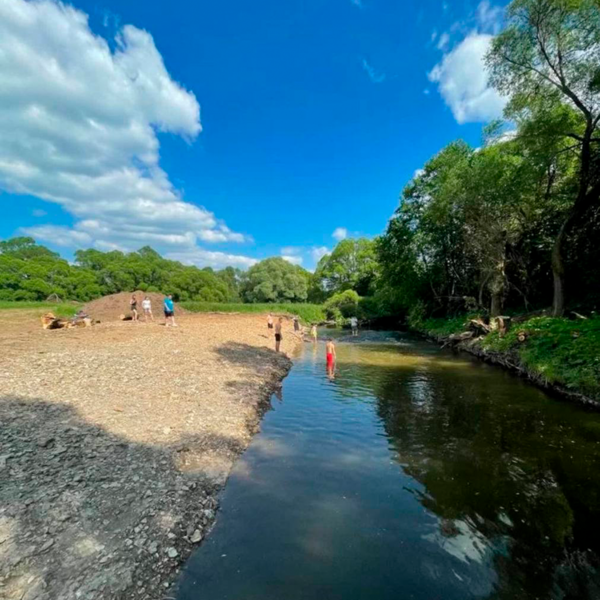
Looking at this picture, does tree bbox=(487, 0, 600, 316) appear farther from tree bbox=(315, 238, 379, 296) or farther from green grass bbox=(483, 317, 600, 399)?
tree bbox=(315, 238, 379, 296)

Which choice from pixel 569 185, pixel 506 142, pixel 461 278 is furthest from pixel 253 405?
pixel 461 278

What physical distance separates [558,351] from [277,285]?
237 ft

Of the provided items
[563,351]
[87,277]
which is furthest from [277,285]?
[563,351]

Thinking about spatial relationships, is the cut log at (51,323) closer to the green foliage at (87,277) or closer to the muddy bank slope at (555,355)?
the muddy bank slope at (555,355)

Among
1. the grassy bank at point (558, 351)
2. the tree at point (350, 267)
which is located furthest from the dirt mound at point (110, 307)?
the tree at point (350, 267)

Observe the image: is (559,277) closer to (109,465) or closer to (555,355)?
(555,355)

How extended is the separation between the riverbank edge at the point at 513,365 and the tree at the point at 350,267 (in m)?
38.0

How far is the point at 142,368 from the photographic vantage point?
12.4 metres

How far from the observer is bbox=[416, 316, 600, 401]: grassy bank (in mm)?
11477

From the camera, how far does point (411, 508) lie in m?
5.96

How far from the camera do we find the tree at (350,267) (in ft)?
218

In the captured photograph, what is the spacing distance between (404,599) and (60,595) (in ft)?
13.3

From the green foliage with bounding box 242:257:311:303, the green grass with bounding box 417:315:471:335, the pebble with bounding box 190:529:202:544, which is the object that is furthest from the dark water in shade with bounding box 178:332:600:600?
the green foliage with bounding box 242:257:311:303

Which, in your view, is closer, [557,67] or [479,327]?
[557,67]
